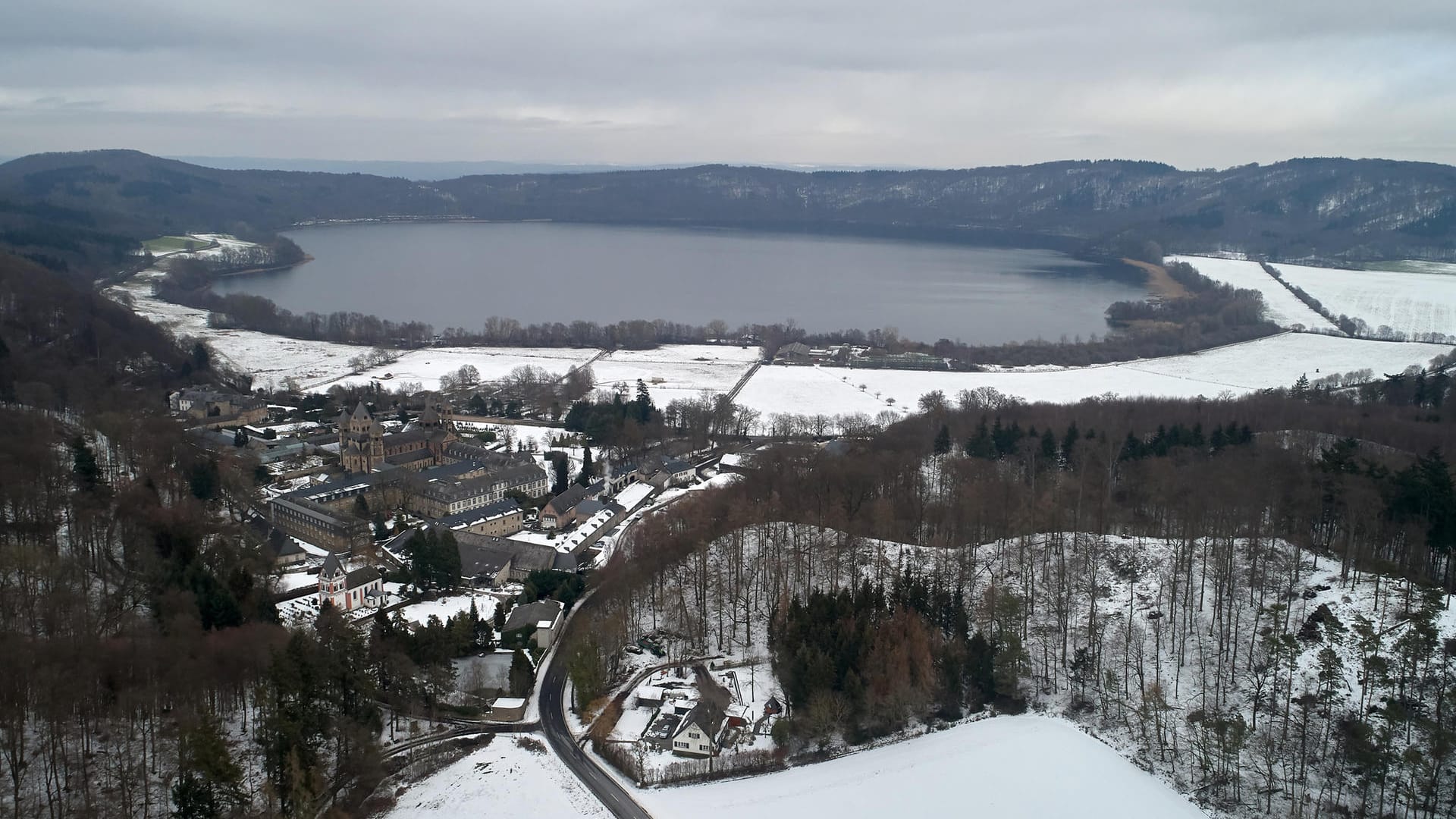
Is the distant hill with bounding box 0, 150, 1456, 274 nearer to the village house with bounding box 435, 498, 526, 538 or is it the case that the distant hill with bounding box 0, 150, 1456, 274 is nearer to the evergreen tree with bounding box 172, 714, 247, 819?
the village house with bounding box 435, 498, 526, 538

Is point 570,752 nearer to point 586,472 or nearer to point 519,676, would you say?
point 519,676

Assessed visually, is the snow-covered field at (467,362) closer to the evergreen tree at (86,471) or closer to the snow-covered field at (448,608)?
the evergreen tree at (86,471)

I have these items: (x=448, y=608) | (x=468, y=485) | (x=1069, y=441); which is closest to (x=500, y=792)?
(x=448, y=608)

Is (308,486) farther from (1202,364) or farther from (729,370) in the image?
(1202,364)

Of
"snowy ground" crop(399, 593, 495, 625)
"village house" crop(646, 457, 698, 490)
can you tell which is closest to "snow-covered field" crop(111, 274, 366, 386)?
"village house" crop(646, 457, 698, 490)

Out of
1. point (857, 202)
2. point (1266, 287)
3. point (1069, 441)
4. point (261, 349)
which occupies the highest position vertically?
point (857, 202)

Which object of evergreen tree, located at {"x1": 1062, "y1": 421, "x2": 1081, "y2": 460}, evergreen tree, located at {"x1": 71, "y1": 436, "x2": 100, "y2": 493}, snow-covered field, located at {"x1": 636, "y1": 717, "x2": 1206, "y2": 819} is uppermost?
evergreen tree, located at {"x1": 71, "y1": 436, "x2": 100, "y2": 493}
